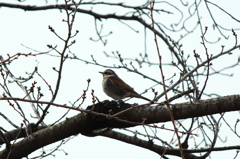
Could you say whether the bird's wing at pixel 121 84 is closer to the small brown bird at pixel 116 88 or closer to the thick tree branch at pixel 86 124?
the small brown bird at pixel 116 88

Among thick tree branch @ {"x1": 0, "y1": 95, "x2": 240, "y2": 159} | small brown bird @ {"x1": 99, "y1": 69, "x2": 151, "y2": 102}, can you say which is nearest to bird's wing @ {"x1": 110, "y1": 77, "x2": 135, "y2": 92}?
small brown bird @ {"x1": 99, "y1": 69, "x2": 151, "y2": 102}

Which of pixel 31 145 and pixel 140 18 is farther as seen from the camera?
pixel 140 18

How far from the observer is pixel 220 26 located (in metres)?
6.74

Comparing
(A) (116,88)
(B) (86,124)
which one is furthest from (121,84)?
(B) (86,124)

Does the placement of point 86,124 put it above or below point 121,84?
below

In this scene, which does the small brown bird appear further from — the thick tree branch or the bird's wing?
the thick tree branch

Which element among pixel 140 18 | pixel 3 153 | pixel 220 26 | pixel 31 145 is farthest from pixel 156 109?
pixel 140 18

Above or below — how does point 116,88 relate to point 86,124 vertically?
above

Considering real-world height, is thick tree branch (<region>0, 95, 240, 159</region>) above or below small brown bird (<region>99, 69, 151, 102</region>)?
below

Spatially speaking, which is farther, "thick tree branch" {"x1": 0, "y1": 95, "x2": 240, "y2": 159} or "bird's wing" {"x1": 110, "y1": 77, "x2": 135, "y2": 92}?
"bird's wing" {"x1": 110, "y1": 77, "x2": 135, "y2": 92}

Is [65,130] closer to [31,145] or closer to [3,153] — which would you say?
[31,145]

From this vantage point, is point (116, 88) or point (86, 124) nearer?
point (86, 124)

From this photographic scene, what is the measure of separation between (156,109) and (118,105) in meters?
0.52

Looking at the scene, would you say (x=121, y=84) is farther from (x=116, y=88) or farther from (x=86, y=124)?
(x=86, y=124)
